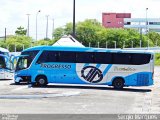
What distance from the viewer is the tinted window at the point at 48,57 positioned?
1242 inches

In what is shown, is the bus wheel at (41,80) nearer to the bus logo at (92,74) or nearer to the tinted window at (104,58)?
the bus logo at (92,74)

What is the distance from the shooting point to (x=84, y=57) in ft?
104

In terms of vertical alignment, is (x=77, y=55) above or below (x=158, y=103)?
above

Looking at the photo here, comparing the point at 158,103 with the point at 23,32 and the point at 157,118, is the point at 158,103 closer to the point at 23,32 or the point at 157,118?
the point at 157,118

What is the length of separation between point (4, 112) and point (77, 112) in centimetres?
252

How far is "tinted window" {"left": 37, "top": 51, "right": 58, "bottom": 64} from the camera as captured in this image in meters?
31.5

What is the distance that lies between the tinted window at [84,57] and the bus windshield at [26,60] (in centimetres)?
256

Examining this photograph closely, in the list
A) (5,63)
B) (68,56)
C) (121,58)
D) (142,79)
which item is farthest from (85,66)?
(5,63)

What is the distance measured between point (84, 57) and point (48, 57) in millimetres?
2184

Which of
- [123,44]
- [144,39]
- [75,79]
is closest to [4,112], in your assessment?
[75,79]

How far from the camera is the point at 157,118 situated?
640 inches

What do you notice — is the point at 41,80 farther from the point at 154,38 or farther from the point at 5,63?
the point at 154,38

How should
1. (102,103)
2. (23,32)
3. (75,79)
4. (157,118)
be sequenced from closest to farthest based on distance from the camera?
(157,118)
(102,103)
(75,79)
(23,32)

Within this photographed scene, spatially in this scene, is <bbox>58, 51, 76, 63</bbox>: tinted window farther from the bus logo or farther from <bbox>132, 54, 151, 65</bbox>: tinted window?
<bbox>132, 54, 151, 65</bbox>: tinted window
